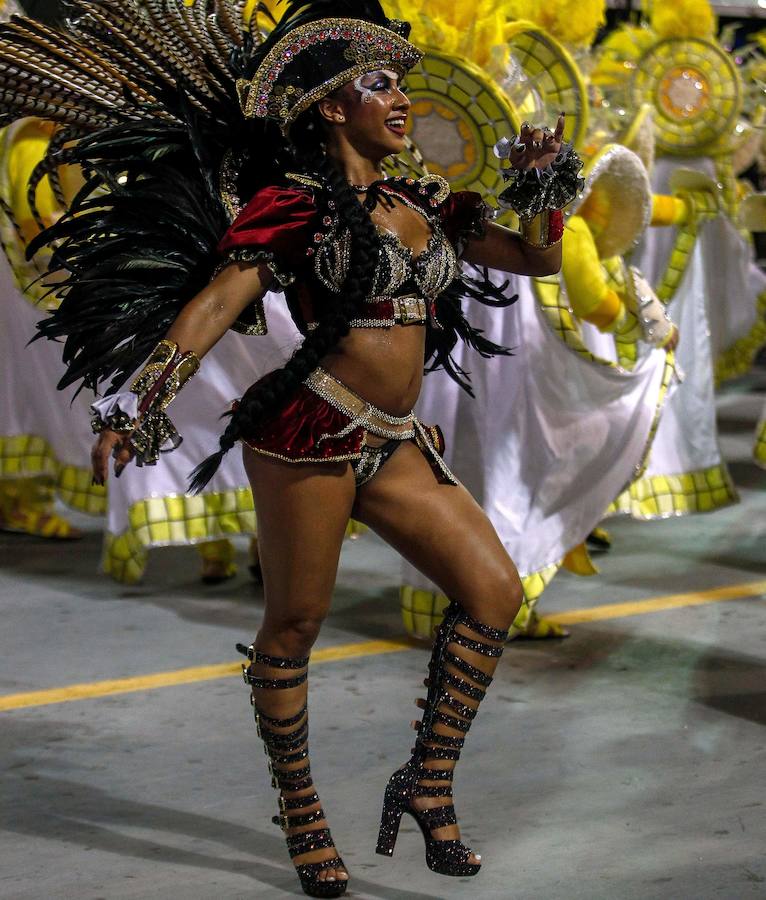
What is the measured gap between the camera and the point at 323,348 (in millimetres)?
2885

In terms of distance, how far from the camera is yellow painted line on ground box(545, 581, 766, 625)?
16.7 feet

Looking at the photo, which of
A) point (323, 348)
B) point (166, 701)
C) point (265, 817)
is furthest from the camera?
Result: point (166, 701)

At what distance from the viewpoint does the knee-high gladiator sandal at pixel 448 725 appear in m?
2.98

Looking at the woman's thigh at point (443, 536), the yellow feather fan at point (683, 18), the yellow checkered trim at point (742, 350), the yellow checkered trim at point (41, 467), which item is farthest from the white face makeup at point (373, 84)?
the yellow checkered trim at point (742, 350)

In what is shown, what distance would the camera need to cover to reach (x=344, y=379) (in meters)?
2.94

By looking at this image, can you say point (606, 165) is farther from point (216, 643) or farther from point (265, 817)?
point (265, 817)

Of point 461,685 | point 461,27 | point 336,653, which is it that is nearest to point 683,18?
point 461,27

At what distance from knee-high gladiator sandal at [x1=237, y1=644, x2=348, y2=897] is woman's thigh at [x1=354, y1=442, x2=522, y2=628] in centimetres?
31

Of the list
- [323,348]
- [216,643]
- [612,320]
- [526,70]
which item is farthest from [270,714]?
[526,70]

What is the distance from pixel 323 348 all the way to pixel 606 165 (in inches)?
80.3

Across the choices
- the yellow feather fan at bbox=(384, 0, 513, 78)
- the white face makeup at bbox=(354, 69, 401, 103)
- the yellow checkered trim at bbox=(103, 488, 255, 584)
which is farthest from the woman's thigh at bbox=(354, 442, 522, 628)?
the yellow checkered trim at bbox=(103, 488, 255, 584)

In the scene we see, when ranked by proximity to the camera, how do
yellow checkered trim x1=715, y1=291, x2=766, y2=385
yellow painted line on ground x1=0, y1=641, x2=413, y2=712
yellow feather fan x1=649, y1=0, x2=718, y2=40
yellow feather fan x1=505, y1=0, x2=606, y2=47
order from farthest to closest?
yellow checkered trim x1=715, y1=291, x2=766, y2=385 → yellow feather fan x1=649, y1=0, x2=718, y2=40 → yellow feather fan x1=505, y1=0, x2=606, y2=47 → yellow painted line on ground x1=0, y1=641, x2=413, y2=712

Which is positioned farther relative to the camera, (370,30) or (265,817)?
(265,817)

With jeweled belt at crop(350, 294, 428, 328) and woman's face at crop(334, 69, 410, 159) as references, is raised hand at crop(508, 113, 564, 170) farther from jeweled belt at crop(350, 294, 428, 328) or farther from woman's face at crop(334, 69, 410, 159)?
jeweled belt at crop(350, 294, 428, 328)
